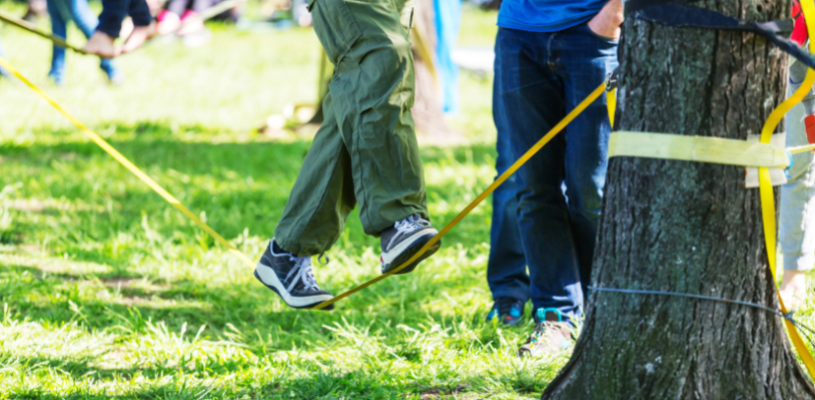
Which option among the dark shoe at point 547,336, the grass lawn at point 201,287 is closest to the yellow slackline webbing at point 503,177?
the grass lawn at point 201,287

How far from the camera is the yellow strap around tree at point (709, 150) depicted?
1.81m

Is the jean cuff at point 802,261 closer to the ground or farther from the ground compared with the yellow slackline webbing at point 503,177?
closer to the ground

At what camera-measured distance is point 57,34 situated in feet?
28.3

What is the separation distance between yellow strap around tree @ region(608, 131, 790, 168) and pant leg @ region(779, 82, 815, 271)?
1236 millimetres

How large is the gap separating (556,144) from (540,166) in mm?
105

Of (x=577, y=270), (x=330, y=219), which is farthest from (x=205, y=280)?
(x=577, y=270)

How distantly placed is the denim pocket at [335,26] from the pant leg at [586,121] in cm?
75

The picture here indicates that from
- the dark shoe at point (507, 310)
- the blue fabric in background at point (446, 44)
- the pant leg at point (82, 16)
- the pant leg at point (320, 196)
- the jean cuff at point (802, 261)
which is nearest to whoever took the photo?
the pant leg at point (320, 196)

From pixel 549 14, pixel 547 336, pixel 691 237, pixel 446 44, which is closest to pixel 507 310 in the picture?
pixel 547 336

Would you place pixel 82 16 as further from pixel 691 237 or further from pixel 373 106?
pixel 691 237

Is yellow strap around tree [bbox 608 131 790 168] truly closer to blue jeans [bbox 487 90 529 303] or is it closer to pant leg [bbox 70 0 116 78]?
blue jeans [bbox 487 90 529 303]

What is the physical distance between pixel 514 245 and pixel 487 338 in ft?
1.61

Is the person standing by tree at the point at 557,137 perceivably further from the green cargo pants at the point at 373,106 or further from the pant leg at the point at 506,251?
the green cargo pants at the point at 373,106

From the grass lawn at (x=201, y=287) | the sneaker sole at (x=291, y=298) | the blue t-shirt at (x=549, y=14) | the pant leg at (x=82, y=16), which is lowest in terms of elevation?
the grass lawn at (x=201, y=287)
